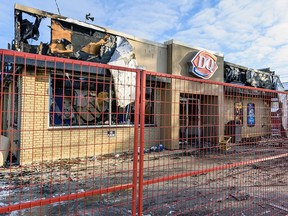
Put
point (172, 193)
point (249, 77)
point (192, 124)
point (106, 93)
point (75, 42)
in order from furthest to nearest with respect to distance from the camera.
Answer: point (249, 77), point (106, 93), point (75, 42), point (172, 193), point (192, 124)

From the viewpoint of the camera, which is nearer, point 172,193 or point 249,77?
point 172,193

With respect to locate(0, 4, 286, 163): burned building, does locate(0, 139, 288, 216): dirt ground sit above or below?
below

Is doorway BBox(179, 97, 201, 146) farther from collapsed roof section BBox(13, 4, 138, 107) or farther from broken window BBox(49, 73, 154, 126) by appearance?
collapsed roof section BBox(13, 4, 138, 107)

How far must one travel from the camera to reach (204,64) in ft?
42.0

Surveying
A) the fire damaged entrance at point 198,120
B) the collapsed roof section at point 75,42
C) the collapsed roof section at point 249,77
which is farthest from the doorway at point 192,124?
the collapsed roof section at point 249,77

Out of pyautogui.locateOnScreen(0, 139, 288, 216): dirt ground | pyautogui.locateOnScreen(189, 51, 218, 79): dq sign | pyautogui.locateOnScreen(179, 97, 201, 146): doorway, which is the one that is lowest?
pyautogui.locateOnScreen(0, 139, 288, 216): dirt ground

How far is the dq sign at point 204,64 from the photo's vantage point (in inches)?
484

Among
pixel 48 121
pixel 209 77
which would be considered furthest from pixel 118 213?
pixel 209 77

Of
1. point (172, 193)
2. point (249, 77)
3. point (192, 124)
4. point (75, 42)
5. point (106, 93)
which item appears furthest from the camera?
point (249, 77)

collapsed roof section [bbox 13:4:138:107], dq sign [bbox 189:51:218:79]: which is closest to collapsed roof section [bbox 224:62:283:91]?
dq sign [bbox 189:51:218:79]

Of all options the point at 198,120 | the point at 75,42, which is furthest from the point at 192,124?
the point at 75,42

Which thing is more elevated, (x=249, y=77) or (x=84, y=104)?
(x=249, y=77)

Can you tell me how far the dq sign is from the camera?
1229cm

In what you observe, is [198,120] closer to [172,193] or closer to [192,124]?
[192,124]
